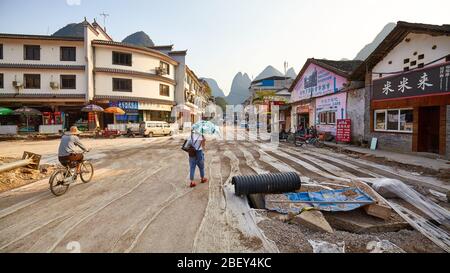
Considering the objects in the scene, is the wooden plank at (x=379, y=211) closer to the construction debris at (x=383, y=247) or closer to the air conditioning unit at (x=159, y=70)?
the construction debris at (x=383, y=247)

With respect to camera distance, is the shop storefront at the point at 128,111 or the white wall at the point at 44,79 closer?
the white wall at the point at 44,79

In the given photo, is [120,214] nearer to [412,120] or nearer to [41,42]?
[412,120]

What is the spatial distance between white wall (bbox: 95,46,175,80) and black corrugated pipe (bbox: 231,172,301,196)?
2942cm

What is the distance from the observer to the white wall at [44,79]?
27.0 m

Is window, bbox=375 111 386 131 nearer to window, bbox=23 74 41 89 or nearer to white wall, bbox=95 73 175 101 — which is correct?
white wall, bbox=95 73 175 101

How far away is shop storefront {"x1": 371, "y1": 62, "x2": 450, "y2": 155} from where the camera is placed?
35.5 feet

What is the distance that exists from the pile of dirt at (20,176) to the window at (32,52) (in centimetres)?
2645

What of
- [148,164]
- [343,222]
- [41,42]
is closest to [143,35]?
[41,42]

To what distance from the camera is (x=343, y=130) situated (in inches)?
691

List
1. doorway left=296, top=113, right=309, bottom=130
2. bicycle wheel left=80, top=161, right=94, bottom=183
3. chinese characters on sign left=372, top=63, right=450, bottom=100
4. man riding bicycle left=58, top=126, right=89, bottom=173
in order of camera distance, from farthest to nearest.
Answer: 1. doorway left=296, top=113, right=309, bottom=130
2. chinese characters on sign left=372, top=63, right=450, bottom=100
3. bicycle wheel left=80, top=161, right=94, bottom=183
4. man riding bicycle left=58, top=126, right=89, bottom=173

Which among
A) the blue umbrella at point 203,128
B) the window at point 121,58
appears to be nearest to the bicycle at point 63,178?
the blue umbrella at point 203,128

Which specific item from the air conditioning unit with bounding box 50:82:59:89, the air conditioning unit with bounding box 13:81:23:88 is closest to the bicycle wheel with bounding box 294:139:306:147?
the air conditioning unit with bounding box 50:82:59:89

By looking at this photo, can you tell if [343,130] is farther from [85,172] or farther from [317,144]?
[85,172]
